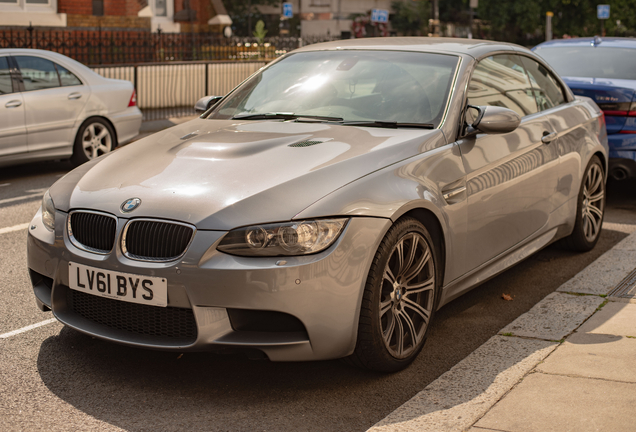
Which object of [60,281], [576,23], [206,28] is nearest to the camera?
[60,281]

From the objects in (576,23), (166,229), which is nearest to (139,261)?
(166,229)

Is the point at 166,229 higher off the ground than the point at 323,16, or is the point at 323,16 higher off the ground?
the point at 323,16

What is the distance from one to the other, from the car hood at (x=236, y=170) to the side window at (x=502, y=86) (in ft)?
2.38

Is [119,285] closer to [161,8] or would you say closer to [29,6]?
[29,6]

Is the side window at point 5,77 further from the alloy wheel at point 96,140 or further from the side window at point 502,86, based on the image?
the side window at point 502,86

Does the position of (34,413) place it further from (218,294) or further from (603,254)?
(603,254)

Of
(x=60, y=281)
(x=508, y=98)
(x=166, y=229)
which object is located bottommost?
(x=60, y=281)

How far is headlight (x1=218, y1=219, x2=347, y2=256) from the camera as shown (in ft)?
10.9

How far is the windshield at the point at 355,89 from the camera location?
4.51 m

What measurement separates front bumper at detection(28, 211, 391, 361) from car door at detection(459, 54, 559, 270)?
103cm

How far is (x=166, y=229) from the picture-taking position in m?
3.41

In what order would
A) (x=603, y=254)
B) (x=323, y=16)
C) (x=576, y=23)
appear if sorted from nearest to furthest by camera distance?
(x=603, y=254)
(x=576, y=23)
(x=323, y=16)

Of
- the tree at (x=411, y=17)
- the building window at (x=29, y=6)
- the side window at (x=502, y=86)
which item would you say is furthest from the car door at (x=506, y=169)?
the tree at (x=411, y=17)

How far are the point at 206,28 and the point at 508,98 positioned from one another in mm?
25849
